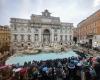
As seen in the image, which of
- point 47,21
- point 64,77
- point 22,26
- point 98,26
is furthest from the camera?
point 47,21

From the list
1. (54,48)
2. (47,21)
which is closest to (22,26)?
(47,21)

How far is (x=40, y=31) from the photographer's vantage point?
54.9 metres

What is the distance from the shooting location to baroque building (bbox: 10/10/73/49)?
50.8 metres

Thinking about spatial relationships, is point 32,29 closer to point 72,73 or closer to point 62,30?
point 62,30

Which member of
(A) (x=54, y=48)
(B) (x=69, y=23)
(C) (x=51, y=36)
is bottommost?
(A) (x=54, y=48)

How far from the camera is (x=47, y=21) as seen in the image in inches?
2221

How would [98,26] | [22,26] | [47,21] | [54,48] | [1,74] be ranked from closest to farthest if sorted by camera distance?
[1,74] < [98,26] < [54,48] < [22,26] < [47,21]

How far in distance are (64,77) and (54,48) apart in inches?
1465

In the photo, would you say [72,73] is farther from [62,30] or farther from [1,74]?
[62,30]

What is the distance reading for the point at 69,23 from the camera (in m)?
58.9

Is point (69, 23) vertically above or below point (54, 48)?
above

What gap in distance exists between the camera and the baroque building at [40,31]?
5081cm

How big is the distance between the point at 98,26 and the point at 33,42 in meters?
22.8

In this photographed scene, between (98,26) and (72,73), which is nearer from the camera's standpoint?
(72,73)
